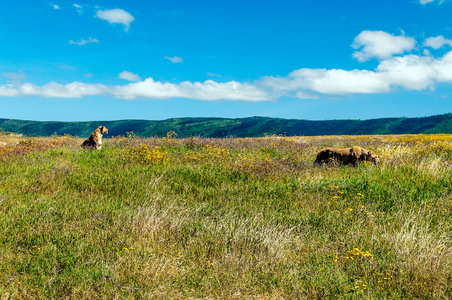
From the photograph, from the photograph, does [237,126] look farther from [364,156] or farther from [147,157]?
[147,157]

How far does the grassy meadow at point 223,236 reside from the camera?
3.11 meters

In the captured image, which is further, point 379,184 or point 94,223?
point 379,184

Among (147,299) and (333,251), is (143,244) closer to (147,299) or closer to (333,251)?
(147,299)

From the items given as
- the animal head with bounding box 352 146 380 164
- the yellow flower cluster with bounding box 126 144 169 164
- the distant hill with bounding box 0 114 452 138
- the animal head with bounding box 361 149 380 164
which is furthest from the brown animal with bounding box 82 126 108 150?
the distant hill with bounding box 0 114 452 138

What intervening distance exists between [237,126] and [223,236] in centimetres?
10206

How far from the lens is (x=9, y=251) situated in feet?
12.1

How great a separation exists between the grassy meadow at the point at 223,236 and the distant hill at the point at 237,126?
77.4 m

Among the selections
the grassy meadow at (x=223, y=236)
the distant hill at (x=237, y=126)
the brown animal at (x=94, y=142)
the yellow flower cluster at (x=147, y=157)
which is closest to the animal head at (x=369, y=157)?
the grassy meadow at (x=223, y=236)

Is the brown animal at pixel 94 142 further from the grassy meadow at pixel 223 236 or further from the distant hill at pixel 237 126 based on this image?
the distant hill at pixel 237 126

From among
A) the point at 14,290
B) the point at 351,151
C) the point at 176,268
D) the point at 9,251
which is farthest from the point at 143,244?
the point at 351,151

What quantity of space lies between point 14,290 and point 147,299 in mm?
1395

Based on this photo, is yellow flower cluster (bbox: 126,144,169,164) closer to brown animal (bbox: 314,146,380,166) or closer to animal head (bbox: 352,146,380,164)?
brown animal (bbox: 314,146,380,166)

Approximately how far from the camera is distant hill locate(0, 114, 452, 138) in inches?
3425

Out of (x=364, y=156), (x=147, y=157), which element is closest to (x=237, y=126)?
(x=364, y=156)
